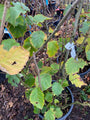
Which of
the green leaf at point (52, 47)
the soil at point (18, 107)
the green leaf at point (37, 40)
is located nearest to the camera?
the green leaf at point (37, 40)

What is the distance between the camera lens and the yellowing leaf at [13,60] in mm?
385

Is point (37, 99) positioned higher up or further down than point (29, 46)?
further down

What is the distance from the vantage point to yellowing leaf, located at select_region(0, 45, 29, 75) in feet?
1.26

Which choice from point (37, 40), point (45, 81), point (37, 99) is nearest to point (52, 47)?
point (37, 40)

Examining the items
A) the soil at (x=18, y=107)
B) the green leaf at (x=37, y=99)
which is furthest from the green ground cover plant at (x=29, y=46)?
the soil at (x=18, y=107)

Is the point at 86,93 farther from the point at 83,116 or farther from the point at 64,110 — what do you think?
the point at 64,110

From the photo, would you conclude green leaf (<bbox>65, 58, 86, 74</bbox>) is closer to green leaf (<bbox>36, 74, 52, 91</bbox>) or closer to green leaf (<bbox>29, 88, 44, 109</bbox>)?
green leaf (<bbox>36, 74, 52, 91</bbox>)

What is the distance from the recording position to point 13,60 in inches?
16.7

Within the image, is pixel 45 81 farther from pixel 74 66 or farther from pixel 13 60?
pixel 13 60

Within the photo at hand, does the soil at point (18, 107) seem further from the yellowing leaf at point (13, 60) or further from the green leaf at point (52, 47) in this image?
the yellowing leaf at point (13, 60)

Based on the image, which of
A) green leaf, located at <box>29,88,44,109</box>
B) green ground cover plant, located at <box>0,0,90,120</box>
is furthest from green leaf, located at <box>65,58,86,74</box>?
green leaf, located at <box>29,88,44,109</box>

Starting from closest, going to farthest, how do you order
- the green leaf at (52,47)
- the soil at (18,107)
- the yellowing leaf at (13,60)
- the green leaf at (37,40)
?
the yellowing leaf at (13,60)
the green leaf at (37,40)
the green leaf at (52,47)
the soil at (18,107)

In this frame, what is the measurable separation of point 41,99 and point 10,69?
44cm

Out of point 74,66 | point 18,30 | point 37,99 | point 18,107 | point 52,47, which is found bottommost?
point 18,107
